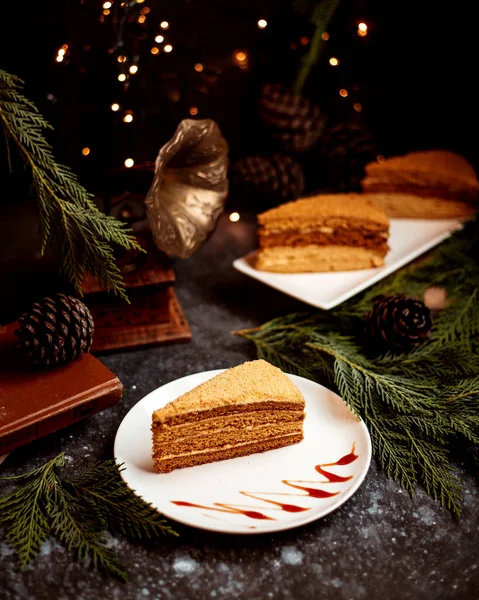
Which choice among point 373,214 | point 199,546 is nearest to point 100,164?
point 373,214

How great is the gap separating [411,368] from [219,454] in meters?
0.51

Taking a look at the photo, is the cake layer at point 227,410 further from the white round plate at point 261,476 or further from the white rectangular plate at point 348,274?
the white rectangular plate at point 348,274

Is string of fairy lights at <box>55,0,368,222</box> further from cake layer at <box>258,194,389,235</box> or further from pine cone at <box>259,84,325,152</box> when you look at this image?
cake layer at <box>258,194,389,235</box>

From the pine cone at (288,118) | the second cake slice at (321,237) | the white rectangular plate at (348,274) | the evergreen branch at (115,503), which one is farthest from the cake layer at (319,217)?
the evergreen branch at (115,503)

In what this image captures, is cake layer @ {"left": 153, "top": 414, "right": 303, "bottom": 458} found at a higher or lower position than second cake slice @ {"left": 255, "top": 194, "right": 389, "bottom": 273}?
lower

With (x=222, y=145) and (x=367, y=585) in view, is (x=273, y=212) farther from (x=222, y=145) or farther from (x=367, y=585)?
(x=367, y=585)

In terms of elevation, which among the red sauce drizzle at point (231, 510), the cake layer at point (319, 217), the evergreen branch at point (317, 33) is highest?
the evergreen branch at point (317, 33)

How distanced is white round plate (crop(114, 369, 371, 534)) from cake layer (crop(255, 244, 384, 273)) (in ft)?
1.86

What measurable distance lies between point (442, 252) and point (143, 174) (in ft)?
3.01

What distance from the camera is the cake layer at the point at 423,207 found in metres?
2.20

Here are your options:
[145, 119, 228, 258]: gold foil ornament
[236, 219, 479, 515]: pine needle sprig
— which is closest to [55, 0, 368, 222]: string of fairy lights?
[145, 119, 228, 258]: gold foil ornament

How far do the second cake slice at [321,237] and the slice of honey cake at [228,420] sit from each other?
63cm

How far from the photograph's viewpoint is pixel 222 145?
1682 millimetres

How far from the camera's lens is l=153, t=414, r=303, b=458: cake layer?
123cm
